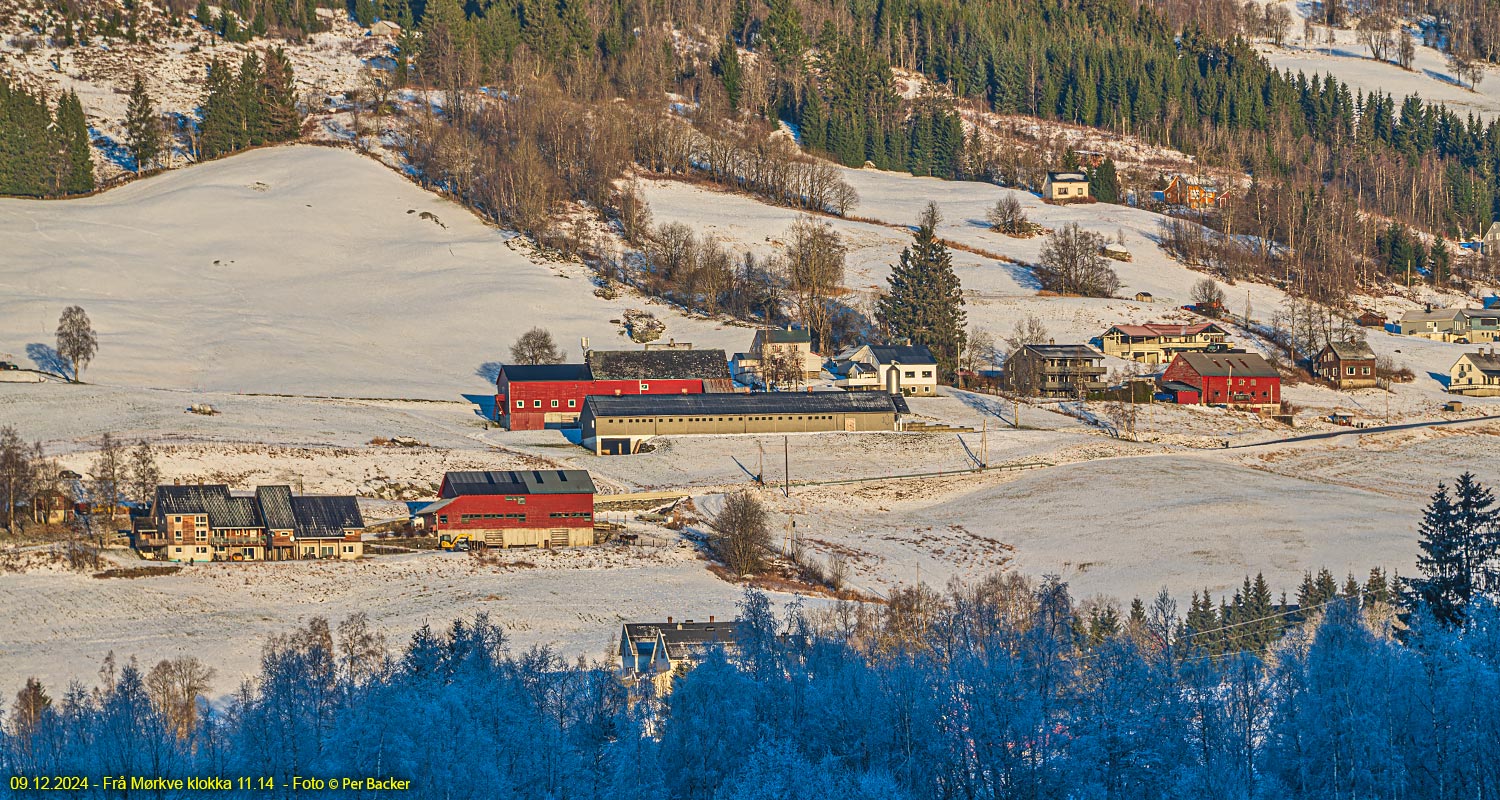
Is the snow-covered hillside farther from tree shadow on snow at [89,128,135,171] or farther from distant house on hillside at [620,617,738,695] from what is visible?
distant house on hillside at [620,617,738,695]

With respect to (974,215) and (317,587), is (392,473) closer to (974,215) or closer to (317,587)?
(317,587)

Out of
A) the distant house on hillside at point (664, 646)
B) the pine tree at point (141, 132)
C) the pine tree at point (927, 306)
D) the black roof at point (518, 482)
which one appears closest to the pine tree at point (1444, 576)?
the distant house on hillside at point (664, 646)

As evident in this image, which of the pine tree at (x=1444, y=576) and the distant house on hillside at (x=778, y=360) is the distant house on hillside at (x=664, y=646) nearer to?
Result: the pine tree at (x=1444, y=576)

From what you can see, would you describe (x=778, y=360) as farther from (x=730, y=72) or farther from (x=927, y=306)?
(x=730, y=72)

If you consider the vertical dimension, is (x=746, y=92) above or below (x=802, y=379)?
above

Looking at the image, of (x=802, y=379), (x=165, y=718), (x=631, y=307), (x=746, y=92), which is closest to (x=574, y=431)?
(x=802, y=379)

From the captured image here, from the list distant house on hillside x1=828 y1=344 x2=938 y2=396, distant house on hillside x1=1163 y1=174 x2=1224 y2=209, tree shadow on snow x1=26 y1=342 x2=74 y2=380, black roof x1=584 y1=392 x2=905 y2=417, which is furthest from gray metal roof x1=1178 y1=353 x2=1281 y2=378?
tree shadow on snow x1=26 y1=342 x2=74 y2=380
